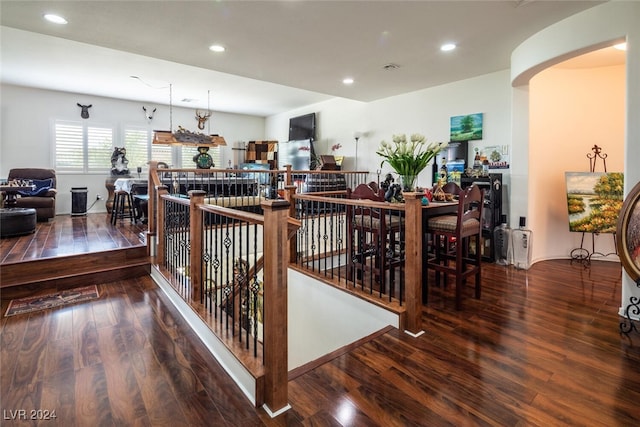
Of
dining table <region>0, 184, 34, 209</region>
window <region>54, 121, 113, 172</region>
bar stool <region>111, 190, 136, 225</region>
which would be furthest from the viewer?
window <region>54, 121, 113, 172</region>

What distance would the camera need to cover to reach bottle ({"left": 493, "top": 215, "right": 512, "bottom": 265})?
Result: 4.37 meters

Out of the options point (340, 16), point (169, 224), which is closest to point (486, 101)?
point (340, 16)

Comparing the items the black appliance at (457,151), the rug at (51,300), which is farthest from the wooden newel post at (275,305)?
the black appliance at (457,151)

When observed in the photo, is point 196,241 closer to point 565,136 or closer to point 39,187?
point 565,136

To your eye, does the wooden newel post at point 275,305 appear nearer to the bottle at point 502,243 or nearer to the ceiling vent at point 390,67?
the ceiling vent at point 390,67

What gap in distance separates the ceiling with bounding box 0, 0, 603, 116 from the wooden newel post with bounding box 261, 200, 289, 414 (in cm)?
229

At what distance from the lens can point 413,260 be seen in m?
2.42

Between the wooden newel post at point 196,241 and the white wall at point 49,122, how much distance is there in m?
6.48

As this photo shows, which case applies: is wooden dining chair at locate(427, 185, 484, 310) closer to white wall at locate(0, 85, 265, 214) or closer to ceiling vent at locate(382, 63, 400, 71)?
ceiling vent at locate(382, 63, 400, 71)

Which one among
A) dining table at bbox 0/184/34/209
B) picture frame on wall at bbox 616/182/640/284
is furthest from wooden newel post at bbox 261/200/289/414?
dining table at bbox 0/184/34/209

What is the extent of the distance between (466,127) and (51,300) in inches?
230

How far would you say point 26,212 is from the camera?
15.5 ft

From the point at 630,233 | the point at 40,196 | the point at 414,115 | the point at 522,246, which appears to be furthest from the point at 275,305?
the point at 40,196

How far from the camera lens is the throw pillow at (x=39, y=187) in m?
6.01
